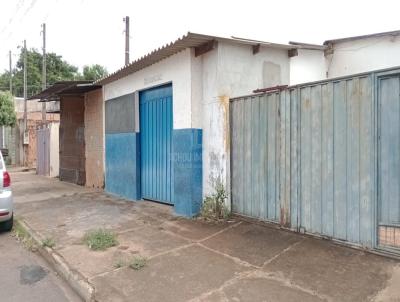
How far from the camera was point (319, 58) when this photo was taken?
9.27 meters

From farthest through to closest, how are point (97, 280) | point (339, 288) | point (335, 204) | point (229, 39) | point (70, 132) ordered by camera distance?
point (70, 132), point (229, 39), point (335, 204), point (97, 280), point (339, 288)

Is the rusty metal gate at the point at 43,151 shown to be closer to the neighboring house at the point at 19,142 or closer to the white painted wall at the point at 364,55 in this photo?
the neighboring house at the point at 19,142

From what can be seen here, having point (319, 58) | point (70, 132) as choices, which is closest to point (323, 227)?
point (319, 58)

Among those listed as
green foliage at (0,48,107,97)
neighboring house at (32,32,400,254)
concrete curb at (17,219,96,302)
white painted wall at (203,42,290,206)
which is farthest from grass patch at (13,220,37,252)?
green foliage at (0,48,107,97)

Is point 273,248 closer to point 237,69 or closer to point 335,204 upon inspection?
point 335,204

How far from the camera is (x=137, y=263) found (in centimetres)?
448

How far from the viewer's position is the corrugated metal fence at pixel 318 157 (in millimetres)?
4309

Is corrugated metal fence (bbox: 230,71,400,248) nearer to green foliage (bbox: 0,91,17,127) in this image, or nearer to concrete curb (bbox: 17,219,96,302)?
concrete curb (bbox: 17,219,96,302)

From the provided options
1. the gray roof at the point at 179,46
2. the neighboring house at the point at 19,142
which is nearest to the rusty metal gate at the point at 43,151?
the neighboring house at the point at 19,142

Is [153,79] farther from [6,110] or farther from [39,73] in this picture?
[39,73]

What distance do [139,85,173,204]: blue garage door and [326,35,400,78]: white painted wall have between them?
4.77 m

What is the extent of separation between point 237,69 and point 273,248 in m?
3.38

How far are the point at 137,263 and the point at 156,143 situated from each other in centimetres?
409

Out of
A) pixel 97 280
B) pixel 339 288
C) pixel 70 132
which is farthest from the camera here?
pixel 70 132
